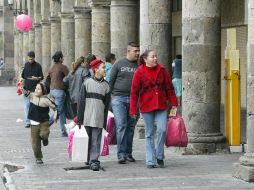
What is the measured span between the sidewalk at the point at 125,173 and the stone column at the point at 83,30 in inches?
450

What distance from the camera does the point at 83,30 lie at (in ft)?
84.5

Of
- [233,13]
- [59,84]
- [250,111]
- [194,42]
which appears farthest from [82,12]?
[250,111]

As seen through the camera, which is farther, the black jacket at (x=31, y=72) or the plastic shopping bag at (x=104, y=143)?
the black jacket at (x=31, y=72)

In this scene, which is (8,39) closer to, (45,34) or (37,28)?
(37,28)

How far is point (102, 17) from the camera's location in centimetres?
2216

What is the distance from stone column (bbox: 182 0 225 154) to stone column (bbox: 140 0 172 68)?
94.9 inches

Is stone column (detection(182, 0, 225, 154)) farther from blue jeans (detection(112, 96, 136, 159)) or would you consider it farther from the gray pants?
the gray pants

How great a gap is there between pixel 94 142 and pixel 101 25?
11.0 meters

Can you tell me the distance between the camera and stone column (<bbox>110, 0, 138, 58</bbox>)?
19.0 m

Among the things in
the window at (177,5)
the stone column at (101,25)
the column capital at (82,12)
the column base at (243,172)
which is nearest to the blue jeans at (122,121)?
the column base at (243,172)

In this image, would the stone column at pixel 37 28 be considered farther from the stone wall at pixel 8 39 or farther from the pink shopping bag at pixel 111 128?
the pink shopping bag at pixel 111 128

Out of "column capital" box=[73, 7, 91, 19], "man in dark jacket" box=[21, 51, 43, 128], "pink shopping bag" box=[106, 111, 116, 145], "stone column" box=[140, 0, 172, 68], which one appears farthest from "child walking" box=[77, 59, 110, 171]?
"column capital" box=[73, 7, 91, 19]

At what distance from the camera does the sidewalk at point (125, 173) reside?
32.3 ft

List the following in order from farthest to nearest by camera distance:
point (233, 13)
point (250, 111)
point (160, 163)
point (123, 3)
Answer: point (233, 13), point (123, 3), point (160, 163), point (250, 111)
